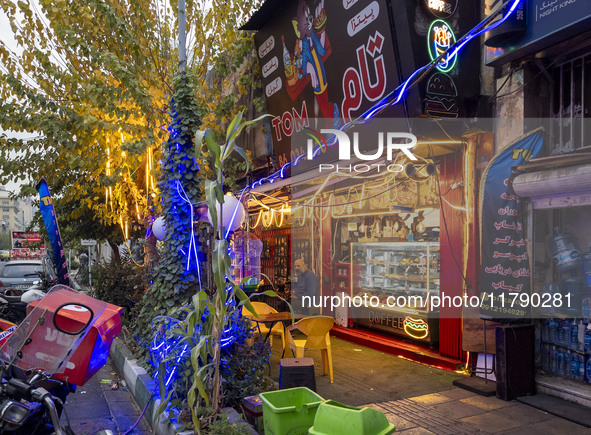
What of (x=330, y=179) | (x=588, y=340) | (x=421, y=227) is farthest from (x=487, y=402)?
(x=330, y=179)

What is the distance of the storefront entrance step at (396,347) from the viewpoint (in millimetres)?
7453

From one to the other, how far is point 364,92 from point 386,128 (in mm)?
921

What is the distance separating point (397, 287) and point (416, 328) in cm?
111

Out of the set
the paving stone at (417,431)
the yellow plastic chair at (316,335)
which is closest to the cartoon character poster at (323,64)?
the yellow plastic chair at (316,335)

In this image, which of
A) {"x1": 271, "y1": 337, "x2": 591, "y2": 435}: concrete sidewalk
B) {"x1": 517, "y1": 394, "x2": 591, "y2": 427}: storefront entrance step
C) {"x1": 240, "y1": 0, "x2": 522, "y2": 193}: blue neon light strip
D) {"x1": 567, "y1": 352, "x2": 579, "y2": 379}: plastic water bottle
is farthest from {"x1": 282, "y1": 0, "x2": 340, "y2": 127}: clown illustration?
{"x1": 517, "y1": 394, "x2": 591, "y2": 427}: storefront entrance step

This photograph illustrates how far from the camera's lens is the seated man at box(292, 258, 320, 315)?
11141 mm

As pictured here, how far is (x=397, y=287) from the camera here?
30.9 ft

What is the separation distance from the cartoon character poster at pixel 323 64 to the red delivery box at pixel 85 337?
4.76 meters

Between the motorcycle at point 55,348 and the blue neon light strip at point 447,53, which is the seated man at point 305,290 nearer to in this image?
the blue neon light strip at point 447,53

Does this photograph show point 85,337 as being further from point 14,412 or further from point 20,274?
point 20,274

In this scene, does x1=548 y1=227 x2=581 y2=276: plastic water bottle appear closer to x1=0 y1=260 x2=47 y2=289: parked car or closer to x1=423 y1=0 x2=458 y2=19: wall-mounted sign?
x1=423 y1=0 x2=458 y2=19: wall-mounted sign

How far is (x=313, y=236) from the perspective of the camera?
39.9 ft

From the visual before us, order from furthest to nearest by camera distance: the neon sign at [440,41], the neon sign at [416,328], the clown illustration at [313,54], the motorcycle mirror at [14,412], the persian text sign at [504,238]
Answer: the clown illustration at [313,54] < the neon sign at [416,328] < the neon sign at [440,41] < the persian text sign at [504,238] < the motorcycle mirror at [14,412]

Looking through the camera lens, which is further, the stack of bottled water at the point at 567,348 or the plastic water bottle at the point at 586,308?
the stack of bottled water at the point at 567,348
